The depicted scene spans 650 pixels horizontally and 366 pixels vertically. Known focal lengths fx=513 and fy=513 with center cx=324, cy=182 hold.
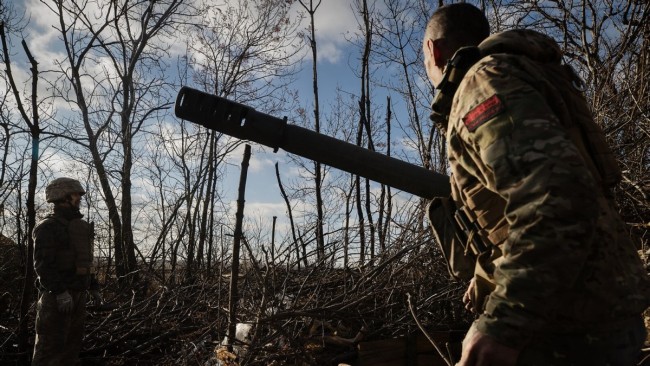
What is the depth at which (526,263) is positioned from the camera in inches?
46.9

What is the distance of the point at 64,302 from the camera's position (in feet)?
17.4

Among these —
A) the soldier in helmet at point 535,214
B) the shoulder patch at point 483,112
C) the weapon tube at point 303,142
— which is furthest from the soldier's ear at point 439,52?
the weapon tube at point 303,142

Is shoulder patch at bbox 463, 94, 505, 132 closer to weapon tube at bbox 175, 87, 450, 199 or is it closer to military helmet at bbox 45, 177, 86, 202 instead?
weapon tube at bbox 175, 87, 450, 199

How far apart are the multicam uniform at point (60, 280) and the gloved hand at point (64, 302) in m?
0.04

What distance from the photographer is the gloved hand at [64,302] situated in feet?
17.4

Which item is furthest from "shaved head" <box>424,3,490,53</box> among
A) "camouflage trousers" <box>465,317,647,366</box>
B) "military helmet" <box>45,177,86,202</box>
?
"military helmet" <box>45,177,86,202</box>

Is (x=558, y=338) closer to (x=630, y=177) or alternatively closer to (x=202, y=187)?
(x=630, y=177)

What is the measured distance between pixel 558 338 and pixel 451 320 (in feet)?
12.3

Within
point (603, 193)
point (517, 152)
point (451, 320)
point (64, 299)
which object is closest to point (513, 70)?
point (517, 152)

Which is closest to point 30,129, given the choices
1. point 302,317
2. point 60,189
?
point 60,189

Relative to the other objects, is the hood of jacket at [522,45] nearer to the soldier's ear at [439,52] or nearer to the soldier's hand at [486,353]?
the soldier's ear at [439,52]

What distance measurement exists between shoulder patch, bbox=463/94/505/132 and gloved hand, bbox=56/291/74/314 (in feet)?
17.0

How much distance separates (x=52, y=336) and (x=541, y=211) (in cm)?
546

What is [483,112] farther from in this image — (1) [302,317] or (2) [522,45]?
(1) [302,317]
